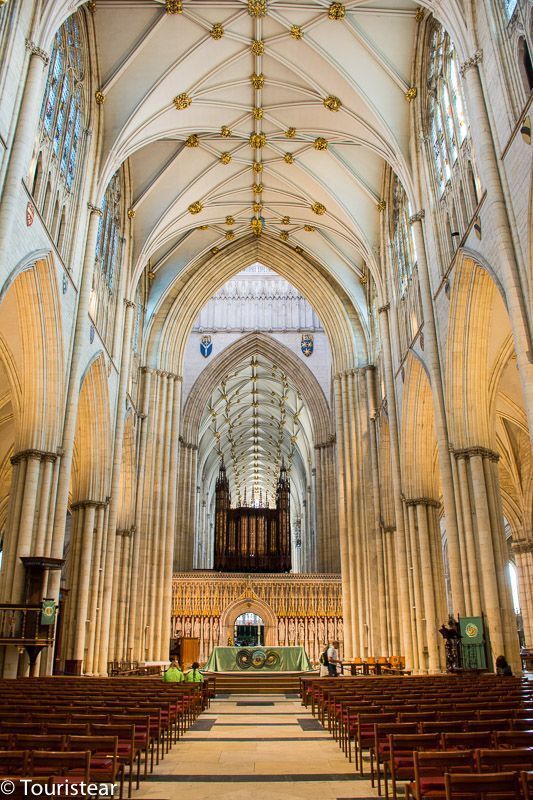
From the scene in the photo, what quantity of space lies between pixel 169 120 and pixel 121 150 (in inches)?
87.9

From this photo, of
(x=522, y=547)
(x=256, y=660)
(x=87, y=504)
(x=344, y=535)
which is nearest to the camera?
(x=87, y=504)

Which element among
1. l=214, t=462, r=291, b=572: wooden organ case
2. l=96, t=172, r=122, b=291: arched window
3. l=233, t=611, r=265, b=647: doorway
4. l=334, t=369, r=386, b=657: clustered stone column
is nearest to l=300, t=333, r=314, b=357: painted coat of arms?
l=334, t=369, r=386, b=657: clustered stone column

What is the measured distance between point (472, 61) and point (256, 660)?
17.2 m

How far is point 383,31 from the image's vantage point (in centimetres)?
1775

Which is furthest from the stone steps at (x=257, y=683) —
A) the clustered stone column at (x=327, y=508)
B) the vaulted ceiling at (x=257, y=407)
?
the vaulted ceiling at (x=257, y=407)

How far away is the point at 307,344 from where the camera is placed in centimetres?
3700

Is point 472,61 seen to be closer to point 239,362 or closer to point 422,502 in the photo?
point 422,502

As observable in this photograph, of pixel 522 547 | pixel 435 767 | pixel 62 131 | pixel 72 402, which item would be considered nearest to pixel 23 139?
pixel 62 131

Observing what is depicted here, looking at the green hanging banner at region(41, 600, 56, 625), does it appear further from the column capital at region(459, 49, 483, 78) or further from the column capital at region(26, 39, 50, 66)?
the column capital at region(459, 49, 483, 78)

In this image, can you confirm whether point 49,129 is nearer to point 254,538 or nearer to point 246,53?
point 246,53

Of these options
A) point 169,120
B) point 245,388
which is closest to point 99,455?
point 169,120

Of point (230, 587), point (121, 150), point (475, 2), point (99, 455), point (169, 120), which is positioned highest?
point (169, 120)

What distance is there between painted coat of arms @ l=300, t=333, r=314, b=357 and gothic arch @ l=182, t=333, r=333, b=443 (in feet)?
2.08

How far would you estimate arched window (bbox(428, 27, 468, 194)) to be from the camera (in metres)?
15.6
